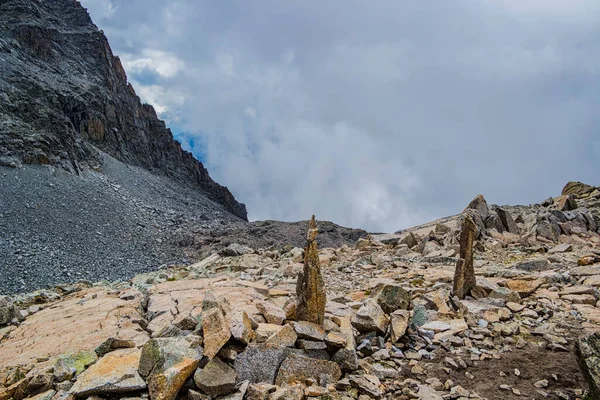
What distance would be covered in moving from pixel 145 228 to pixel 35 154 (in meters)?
22.1

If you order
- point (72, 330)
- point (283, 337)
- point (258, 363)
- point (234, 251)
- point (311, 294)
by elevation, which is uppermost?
point (234, 251)

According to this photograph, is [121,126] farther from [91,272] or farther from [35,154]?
[91,272]

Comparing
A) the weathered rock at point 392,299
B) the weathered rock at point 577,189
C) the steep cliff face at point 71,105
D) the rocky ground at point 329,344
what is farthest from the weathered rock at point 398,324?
the steep cliff face at point 71,105

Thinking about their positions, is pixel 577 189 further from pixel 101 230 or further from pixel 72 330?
pixel 101 230

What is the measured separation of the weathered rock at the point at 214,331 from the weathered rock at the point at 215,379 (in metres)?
0.27

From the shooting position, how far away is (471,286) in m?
11.9

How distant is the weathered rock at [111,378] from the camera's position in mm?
6281

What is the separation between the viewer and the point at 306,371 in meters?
7.41

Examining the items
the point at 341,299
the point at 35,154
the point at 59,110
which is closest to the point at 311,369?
the point at 341,299

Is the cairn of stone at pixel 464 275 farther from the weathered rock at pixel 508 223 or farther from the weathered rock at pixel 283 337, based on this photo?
the weathered rock at pixel 508 223

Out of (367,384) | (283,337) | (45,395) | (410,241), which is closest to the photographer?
(45,395)

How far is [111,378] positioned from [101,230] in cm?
4692

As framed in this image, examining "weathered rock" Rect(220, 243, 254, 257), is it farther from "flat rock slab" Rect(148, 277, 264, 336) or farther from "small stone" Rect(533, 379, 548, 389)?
"small stone" Rect(533, 379, 548, 389)

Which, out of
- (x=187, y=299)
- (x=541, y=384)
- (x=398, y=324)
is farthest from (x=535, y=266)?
(x=187, y=299)
